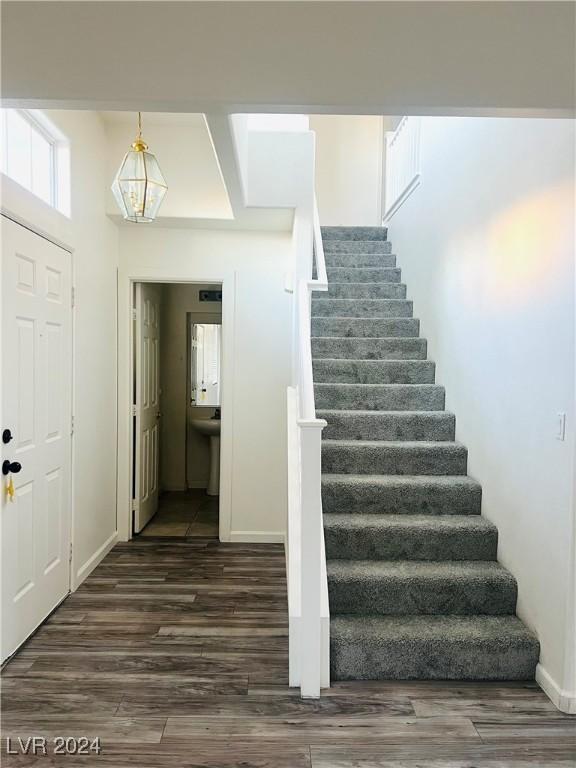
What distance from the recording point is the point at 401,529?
2.93 meters

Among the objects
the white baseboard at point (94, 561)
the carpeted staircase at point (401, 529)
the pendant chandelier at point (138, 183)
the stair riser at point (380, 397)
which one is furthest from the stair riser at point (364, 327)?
the white baseboard at point (94, 561)

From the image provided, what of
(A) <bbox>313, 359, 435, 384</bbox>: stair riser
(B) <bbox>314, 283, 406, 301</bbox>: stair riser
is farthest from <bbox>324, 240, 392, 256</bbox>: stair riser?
(A) <bbox>313, 359, 435, 384</bbox>: stair riser

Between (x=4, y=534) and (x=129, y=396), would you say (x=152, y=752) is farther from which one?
(x=129, y=396)

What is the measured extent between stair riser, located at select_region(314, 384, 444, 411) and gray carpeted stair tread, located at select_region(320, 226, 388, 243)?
2357mm

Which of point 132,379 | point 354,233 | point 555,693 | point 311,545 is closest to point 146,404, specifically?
point 132,379

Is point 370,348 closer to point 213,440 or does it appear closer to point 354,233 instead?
point 354,233

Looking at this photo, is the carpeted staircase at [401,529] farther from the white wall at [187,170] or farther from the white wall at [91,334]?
the white wall at [91,334]

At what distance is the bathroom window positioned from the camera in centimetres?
275

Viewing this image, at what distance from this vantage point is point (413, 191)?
4672 millimetres

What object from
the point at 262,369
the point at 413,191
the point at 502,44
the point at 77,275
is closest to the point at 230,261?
the point at 262,369

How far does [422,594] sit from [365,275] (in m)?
3.11

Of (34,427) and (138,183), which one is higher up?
(138,183)

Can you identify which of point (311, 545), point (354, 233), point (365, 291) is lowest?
point (311, 545)

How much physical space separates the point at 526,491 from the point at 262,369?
247 cm
